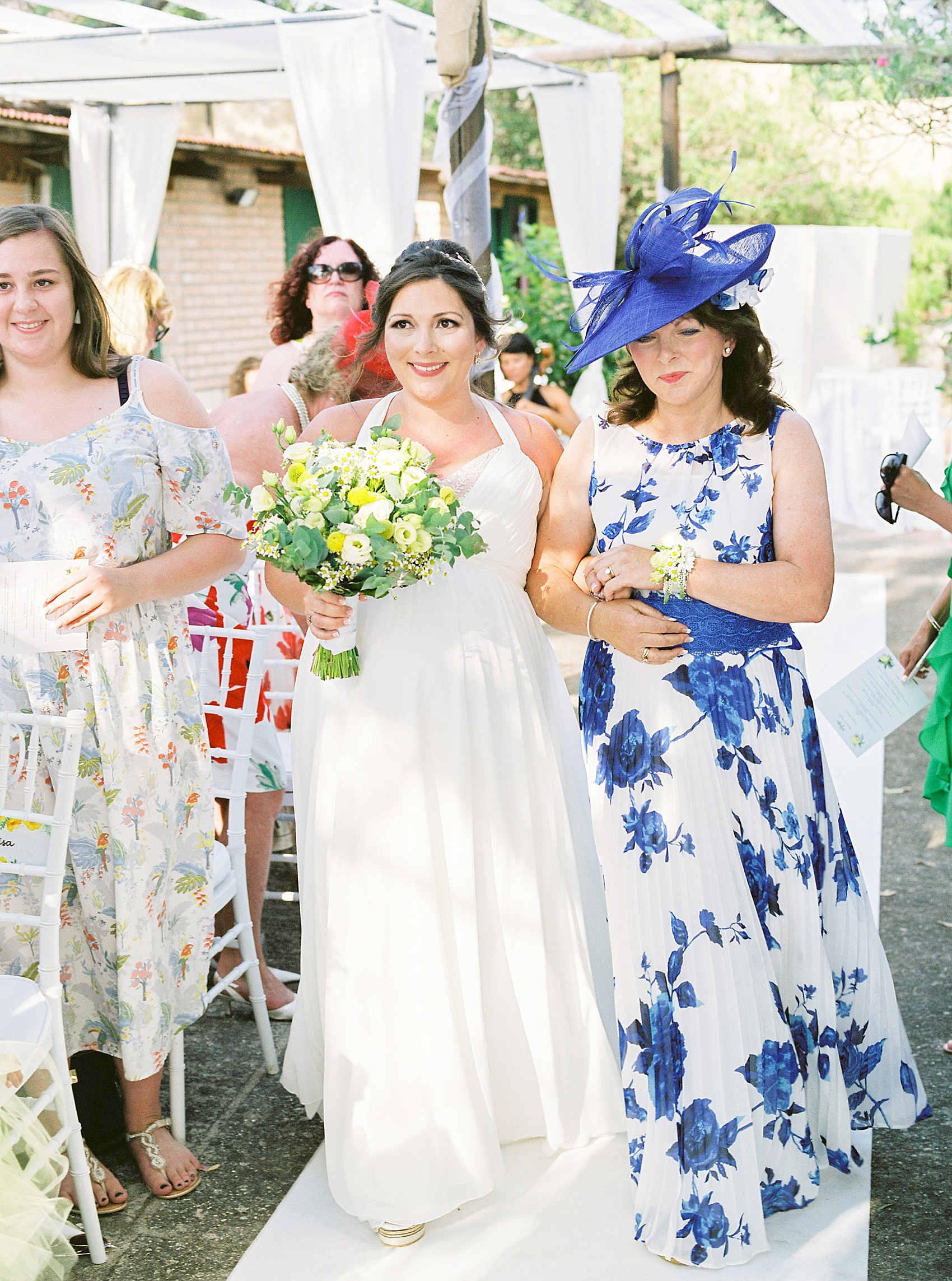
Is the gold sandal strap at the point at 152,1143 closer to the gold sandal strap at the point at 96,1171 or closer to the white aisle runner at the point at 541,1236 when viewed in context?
the gold sandal strap at the point at 96,1171

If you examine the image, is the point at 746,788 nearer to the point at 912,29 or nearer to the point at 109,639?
the point at 109,639

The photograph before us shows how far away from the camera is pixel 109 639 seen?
3016mm

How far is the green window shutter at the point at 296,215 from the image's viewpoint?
15484 mm

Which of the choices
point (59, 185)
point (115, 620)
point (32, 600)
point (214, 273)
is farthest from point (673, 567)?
point (214, 273)

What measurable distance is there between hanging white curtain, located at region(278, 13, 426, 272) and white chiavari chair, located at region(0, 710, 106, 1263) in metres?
5.50

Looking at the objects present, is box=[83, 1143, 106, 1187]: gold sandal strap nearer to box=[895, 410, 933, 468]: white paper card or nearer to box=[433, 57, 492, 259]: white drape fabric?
box=[895, 410, 933, 468]: white paper card

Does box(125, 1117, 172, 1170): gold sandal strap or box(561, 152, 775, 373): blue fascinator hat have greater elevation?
box(561, 152, 775, 373): blue fascinator hat

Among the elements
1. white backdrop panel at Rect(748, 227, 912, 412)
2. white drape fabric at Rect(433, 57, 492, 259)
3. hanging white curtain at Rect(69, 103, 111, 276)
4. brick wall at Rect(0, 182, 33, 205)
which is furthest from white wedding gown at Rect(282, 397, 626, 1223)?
white backdrop panel at Rect(748, 227, 912, 412)

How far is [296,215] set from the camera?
51.2 feet

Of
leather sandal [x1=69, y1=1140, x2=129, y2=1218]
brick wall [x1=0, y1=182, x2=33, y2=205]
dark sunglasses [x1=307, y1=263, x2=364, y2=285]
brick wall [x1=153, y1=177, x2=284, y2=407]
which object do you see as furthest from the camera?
brick wall [x1=153, y1=177, x2=284, y2=407]

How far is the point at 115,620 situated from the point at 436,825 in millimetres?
909

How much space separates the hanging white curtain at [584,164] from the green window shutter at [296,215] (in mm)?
4799

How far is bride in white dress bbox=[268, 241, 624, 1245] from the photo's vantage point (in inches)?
115

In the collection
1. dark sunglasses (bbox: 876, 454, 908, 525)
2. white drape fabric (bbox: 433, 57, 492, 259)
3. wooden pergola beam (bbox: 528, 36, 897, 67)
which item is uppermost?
wooden pergola beam (bbox: 528, 36, 897, 67)
